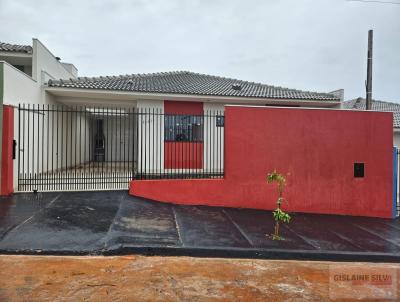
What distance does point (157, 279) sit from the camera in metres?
4.45

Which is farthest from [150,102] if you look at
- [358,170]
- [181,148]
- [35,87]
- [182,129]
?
[358,170]

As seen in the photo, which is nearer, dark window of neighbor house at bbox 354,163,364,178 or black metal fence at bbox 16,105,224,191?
black metal fence at bbox 16,105,224,191

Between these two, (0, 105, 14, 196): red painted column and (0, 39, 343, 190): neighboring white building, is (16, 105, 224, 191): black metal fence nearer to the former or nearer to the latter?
(0, 39, 343, 190): neighboring white building

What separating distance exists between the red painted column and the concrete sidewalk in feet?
1.24

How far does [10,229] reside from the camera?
6.01m

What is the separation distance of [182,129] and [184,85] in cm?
243

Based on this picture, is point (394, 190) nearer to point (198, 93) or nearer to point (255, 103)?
point (255, 103)

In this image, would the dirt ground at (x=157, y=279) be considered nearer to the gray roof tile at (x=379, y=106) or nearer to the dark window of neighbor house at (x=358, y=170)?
the dark window of neighbor house at (x=358, y=170)

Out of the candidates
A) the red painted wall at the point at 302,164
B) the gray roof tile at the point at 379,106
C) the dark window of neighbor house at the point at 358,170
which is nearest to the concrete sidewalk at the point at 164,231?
the red painted wall at the point at 302,164

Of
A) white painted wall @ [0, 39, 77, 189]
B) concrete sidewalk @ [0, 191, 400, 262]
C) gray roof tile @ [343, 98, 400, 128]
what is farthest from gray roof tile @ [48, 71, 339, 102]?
gray roof tile @ [343, 98, 400, 128]

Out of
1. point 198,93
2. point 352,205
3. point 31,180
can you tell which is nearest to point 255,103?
point 198,93

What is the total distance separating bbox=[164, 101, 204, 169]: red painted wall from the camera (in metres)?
13.7

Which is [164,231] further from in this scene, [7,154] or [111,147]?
[111,147]

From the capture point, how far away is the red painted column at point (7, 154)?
8.25 metres
